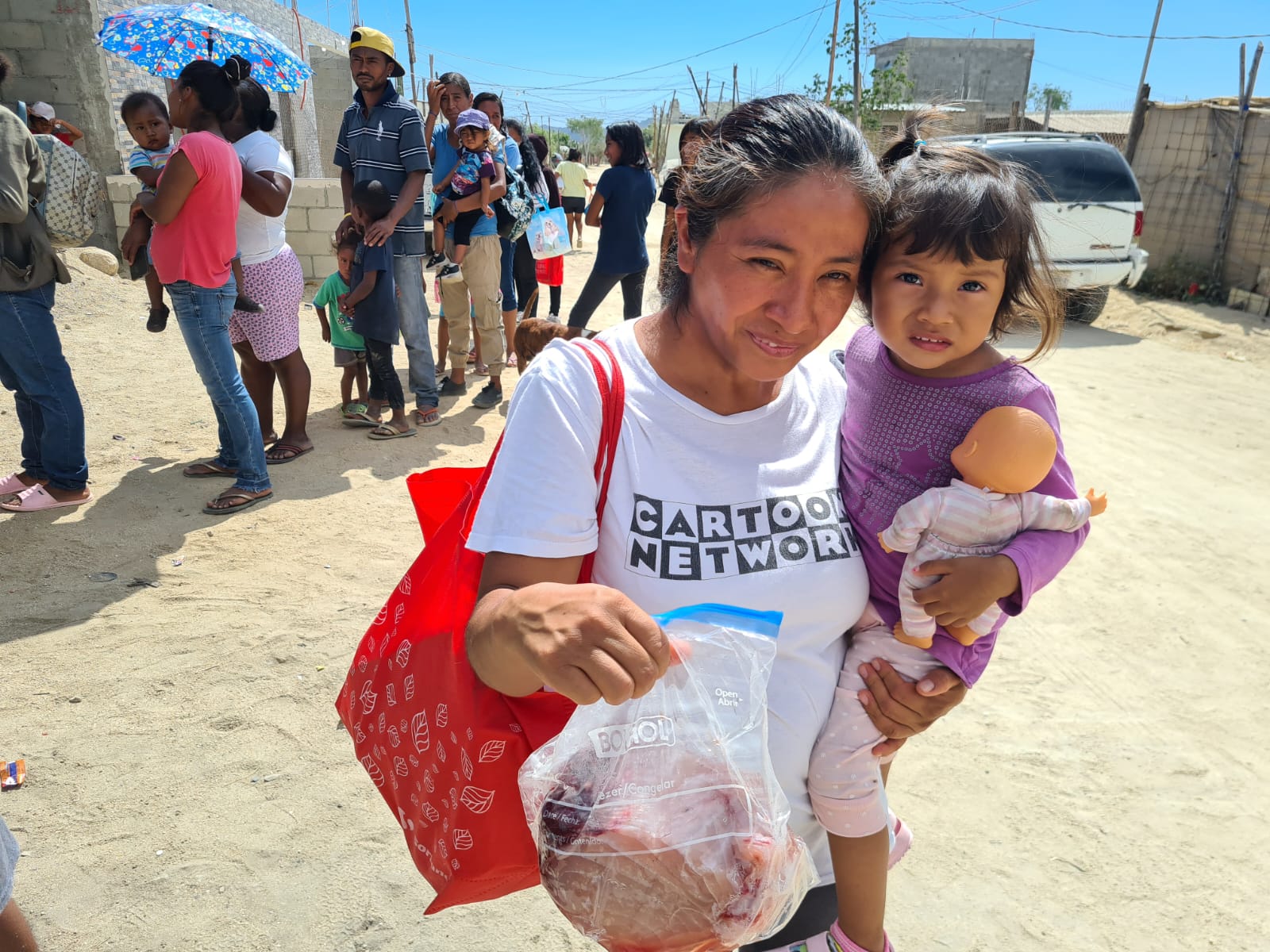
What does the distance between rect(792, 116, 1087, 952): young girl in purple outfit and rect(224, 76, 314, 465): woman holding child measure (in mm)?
3845

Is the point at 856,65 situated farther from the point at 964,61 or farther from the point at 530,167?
the point at 964,61

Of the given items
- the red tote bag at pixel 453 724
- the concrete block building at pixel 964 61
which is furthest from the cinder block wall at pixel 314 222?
the concrete block building at pixel 964 61

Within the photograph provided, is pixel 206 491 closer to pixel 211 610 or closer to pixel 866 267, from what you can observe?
pixel 211 610

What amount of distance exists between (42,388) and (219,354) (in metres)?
0.82

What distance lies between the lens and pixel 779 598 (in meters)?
1.29

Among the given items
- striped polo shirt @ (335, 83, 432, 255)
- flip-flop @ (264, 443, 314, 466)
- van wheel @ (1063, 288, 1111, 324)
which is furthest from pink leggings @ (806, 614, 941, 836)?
van wheel @ (1063, 288, 1111, 324)

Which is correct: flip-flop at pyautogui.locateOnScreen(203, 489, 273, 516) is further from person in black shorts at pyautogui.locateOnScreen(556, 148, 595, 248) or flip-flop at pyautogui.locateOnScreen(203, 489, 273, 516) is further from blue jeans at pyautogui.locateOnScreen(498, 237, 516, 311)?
person in black shorts at pyautogui.locateOnScreen(556, 148, 595, 248)

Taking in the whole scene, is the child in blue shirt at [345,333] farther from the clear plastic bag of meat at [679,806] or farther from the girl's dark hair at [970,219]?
the clear plastic bag of meat at [679,806]

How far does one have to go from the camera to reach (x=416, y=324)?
5.85 m

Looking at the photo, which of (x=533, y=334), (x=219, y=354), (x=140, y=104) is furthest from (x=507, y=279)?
(x=219, y=354)

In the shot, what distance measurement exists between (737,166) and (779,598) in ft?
2.19

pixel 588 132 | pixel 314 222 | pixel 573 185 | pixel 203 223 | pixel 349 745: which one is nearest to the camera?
→ pixel 349 745

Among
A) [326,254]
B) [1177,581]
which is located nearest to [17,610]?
[1177,581]

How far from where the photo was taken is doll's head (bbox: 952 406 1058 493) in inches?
55.1
